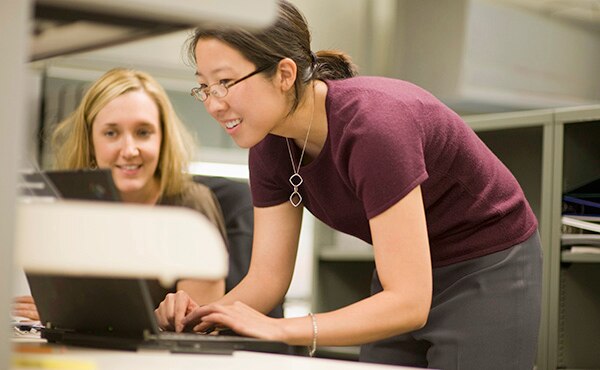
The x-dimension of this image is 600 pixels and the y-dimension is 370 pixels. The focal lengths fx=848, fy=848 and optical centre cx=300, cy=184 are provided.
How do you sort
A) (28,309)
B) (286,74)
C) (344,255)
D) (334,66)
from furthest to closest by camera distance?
1. (344,255)
2. (334,66)
3. (286,74)
4. (28,309)

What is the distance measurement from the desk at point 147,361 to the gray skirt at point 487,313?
0.58 meters

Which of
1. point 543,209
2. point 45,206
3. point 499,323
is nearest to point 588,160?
point 543,209

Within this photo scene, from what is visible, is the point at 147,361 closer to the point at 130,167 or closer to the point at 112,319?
the point at 112,319

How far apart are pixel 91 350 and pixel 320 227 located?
1880mm

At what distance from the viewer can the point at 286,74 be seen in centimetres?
142

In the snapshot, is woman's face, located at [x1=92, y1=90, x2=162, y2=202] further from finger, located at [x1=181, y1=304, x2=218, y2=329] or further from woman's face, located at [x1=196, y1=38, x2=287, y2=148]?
finger, located at [x1=181, y1=304, x2=218, y2=329]

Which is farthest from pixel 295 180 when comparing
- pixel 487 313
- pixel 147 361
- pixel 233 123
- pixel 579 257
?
pixel 579 257

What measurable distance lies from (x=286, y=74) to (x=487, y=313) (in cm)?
54

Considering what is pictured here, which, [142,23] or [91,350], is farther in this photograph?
[91,350]

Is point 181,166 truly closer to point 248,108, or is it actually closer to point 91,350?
point 248,108

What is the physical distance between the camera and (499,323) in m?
1.48

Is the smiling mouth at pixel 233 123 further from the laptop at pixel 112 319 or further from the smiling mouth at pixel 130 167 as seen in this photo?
the smiling mouth at pixel 130 167

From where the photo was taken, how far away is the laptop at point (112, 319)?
937 mm

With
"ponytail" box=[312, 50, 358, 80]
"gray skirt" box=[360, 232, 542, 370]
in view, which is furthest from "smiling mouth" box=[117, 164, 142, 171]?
"gray skirt" box=[360, 232, 542, 370]
